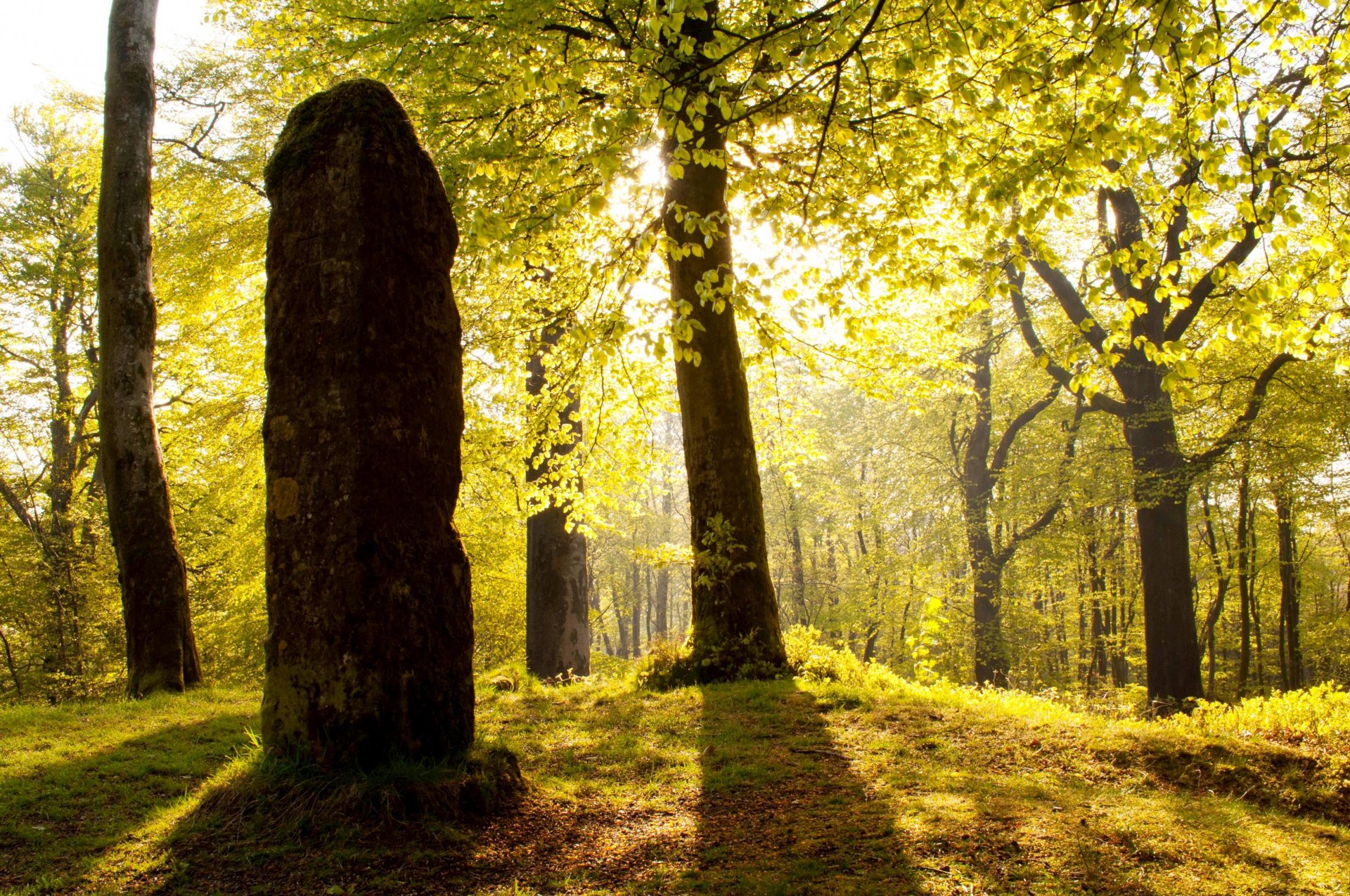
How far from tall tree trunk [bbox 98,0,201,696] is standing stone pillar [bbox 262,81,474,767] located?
493 cm

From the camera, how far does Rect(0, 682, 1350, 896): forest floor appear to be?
2.78 metres

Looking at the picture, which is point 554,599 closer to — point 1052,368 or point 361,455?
point 361,455

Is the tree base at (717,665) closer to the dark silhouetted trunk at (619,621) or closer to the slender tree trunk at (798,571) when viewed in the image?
the slender tree trunk at (798,571)

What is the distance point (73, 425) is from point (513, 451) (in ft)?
48.9

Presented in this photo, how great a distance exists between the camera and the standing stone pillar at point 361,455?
133 inches

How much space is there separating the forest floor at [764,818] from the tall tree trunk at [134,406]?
2059 millimetres

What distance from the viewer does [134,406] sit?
747cm

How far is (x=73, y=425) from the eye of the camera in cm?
1720

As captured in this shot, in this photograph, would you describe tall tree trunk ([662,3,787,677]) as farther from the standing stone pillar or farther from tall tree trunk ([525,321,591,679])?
tall tree trunk ([525,321,591,679])

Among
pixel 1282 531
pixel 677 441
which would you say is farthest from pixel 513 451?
pixel 677 441

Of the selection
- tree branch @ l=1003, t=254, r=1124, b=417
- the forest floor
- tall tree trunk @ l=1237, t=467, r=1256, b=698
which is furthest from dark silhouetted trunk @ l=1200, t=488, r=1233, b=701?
the forest floor

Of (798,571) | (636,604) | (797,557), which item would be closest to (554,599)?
(797,557)

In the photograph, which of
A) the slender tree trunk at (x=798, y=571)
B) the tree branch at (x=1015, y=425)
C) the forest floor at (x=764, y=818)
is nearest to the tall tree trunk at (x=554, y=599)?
the forest floor at (x=764, y=818)

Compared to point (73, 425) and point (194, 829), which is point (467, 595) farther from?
point (73, 425)
